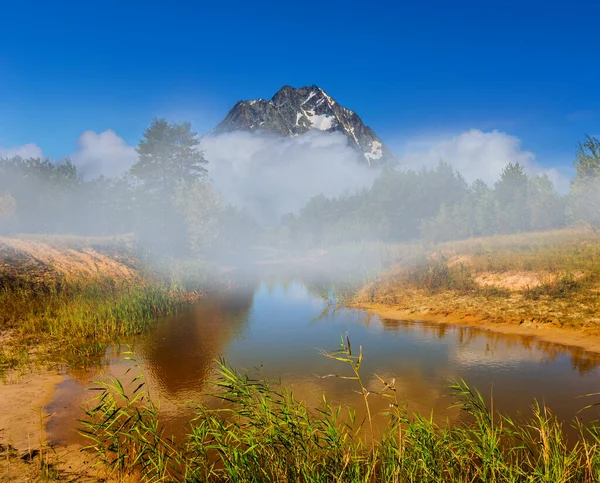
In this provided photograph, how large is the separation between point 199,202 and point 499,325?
40.4m

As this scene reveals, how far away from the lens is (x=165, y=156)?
178 ft

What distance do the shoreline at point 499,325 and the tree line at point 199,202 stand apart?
29.9 m

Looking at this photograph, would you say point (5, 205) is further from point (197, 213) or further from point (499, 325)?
point (499, 325)

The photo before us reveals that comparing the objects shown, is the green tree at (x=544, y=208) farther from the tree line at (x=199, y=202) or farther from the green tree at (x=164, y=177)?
the green tree at (x=164, y=177)

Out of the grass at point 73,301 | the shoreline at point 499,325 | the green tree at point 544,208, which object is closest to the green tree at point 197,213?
the grass at point 73,301

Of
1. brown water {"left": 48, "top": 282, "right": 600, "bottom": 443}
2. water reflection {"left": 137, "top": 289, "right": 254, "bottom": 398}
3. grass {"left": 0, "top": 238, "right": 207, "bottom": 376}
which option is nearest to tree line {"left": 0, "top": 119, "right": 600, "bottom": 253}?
grass {"left": 0, "top": 238, "right": 207, "bottom": 376}

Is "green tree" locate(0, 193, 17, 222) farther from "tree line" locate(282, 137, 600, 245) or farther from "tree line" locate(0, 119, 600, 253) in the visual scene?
"tree line" locate(282, 137, 600, 245)

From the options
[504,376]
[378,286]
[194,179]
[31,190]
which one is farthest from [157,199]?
[504,376]

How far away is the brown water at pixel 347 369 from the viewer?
9070mm

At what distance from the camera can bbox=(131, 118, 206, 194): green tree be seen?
174 ft

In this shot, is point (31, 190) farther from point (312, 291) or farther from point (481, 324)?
point (481, 324)

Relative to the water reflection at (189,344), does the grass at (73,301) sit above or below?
above

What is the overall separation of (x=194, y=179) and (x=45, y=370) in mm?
47996

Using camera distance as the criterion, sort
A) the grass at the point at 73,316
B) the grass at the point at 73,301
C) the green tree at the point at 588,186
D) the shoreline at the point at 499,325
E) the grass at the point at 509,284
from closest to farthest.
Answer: the grass at the point at 73,316, the grass at the point at 73,301, the shoreline at the point at 499,325, the grass at the point at 509,284, the green tree at the point at 588,186
